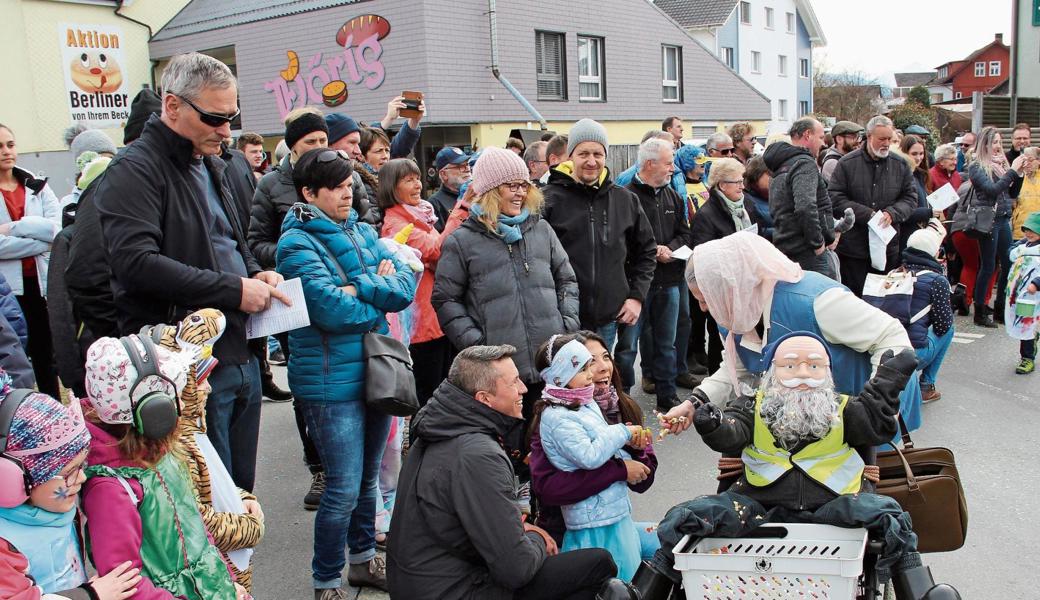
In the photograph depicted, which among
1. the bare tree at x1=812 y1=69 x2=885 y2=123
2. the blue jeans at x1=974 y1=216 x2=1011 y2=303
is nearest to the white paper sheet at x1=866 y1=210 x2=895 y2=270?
the blue jeans at x1=974 y1=216 x2=1011 y2=303

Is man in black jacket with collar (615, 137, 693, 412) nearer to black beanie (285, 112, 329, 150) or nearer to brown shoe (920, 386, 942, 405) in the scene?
brown shoe (920, 386, 942, 405)

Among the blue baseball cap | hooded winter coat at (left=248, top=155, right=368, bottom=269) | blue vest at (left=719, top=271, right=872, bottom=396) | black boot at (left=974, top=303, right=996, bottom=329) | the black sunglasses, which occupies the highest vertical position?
the black sunglasses

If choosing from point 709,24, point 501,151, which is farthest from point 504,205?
point 709,24

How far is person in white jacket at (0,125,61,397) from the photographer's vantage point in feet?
17.8

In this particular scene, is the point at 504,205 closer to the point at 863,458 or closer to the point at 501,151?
the point at 501,151

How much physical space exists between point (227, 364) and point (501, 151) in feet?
6.63

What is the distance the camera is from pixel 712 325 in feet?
24.8

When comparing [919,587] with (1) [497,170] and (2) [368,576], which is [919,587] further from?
(1) [497,170]

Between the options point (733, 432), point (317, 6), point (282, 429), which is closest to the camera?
point (733, 432)

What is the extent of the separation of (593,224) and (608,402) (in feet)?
6.21

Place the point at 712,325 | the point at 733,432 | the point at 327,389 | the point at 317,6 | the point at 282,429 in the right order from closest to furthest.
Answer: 1. the point at 733,432
2. the point at 327,389
3. the point at 282,429
4. the point at 712,325
5. the point at 317,6

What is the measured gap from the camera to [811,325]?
3402 mm

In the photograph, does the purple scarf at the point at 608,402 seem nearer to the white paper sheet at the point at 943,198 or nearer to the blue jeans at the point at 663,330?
the blue jeans at the point at 663,330

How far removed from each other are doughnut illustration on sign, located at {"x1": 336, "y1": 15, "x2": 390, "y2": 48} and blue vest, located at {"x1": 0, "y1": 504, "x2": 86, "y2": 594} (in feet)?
57.4
